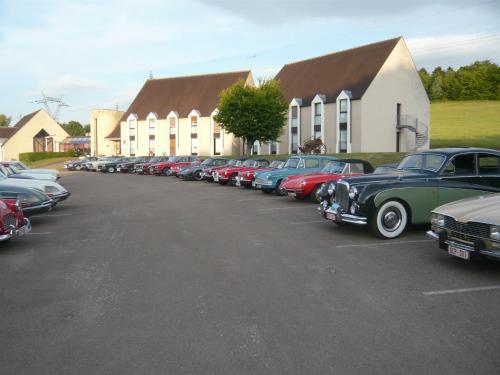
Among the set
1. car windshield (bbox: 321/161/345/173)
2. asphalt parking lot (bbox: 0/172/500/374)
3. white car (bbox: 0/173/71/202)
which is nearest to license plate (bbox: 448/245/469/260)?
asphalt parking lot (bbox: 0/172/500/374)

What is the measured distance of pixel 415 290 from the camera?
6.07 m

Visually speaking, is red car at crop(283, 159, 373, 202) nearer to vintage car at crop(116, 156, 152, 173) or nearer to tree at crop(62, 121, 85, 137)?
vintage car at crop(116, 156, 152, 173)

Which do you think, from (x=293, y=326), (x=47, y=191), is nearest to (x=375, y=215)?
(x=293, y=326)

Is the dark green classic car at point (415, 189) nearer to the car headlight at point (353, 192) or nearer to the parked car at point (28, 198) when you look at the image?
the car headlight at point (353, 192)

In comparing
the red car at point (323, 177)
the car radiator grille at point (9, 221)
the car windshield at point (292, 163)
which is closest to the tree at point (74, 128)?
the car windshield at point (292, 163)

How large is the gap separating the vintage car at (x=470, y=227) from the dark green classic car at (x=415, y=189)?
1799 mm

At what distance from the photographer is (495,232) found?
20.8 ft

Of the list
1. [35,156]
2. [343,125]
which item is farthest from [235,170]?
[35,156]

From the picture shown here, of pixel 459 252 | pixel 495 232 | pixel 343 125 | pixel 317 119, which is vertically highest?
pixel 317 119

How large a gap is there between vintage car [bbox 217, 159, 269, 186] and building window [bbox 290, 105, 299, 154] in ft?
83.1

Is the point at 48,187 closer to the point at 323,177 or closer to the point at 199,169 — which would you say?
the point at 323,177

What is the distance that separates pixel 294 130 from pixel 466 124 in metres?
31.0

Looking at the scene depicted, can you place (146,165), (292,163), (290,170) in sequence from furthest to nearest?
(146,165), (292,163), (290,170)

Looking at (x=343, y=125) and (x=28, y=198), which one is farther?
(x=343, y=125)
